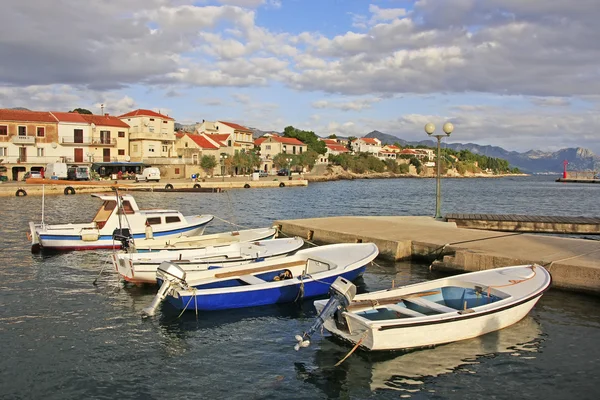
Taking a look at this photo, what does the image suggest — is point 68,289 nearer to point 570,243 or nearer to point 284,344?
point 284,344

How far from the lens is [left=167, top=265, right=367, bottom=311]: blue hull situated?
523 inches

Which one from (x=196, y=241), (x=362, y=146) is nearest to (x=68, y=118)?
(x=196, y=241)

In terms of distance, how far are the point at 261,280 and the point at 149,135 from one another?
77.3 metres

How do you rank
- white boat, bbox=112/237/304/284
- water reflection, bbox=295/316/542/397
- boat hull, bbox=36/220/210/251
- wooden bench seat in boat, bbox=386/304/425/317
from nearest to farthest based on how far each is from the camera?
water reflection, bbox=295/316/542/397, wooden bench seat in boat, bbox=386/304/425/317, white boat, bbox=112/237/304/284, boat hull, bbox=36/220/210/251

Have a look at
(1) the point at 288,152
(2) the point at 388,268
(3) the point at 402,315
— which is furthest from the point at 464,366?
(1) the point at 288,152

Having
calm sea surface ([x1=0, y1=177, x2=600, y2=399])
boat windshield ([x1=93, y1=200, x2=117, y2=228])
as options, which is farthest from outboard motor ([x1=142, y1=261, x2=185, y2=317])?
boat windshield ([x1=93, y1=200, x2=117, y2=228])

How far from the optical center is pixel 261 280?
47.4 feet

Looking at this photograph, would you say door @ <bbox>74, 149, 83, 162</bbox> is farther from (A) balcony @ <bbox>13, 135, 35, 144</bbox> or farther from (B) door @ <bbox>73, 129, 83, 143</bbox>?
(A) balcony @ <bbox>13, 135, 35, 144</bbox>

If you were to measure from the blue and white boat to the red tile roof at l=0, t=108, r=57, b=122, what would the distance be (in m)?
68.8

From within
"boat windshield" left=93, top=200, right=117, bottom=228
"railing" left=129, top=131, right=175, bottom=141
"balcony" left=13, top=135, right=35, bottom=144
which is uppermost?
"railing" left=129, top=131, right=175, bottom=141

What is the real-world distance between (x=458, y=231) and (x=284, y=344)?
1231 cm

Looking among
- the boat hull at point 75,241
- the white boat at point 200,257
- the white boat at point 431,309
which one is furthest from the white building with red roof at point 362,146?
the white boat at point 431,309

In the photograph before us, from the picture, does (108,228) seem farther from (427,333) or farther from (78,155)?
(78,155)

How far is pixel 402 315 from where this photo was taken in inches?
448
